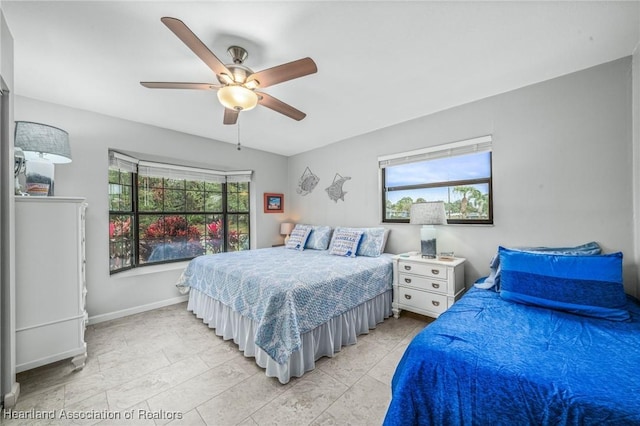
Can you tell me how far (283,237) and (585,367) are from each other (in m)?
4.21

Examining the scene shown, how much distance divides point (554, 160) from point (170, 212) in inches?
184

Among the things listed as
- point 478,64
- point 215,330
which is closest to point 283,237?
point 215,330

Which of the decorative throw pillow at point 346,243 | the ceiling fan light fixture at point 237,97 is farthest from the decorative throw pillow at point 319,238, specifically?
the ceiling fan light fixture at point 237,97

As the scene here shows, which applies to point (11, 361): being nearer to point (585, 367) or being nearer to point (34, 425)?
point (34, 425)

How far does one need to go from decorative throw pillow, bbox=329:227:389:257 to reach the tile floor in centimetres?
100

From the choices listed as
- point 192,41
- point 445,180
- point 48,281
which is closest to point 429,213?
point 445,180

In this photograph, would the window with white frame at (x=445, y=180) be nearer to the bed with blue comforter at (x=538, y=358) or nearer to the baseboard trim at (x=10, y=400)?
the bed with blue comforter at (x=538, y=358)

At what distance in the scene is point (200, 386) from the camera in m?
1.80

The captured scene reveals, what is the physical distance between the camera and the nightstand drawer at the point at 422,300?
2523 mm

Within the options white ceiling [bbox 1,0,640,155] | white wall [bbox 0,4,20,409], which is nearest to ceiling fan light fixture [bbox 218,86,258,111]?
white ceiling [bbox 1,0,640,155]

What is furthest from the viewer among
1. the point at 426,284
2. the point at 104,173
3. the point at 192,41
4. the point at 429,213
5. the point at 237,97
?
the point at 104,173

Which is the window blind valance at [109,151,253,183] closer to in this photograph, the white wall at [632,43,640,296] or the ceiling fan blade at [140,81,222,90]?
the ceiling fan blade at [140,81,222,90]

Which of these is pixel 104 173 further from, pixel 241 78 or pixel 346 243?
pixel 346 243

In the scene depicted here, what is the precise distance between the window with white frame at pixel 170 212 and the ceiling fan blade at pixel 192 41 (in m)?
2.33
